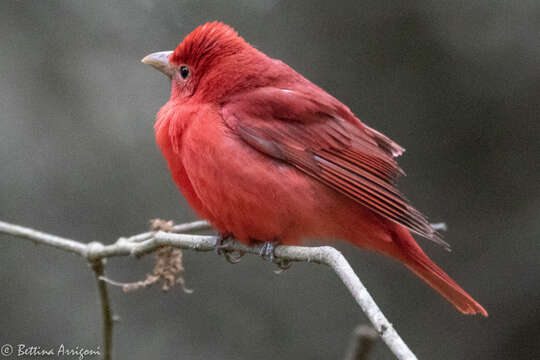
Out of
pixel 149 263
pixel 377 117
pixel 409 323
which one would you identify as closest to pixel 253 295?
pixel 149 263

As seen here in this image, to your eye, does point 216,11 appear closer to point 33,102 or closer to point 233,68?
point 33,102

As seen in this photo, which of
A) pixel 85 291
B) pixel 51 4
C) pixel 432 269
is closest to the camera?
pixel 432 269

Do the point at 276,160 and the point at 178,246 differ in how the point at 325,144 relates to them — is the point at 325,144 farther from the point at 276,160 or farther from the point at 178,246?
the point at 178,246

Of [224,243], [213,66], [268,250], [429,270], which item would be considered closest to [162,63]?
[213,66]

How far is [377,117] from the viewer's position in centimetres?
613

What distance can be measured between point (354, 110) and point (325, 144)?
7.36 ft

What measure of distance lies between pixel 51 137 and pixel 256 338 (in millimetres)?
2325

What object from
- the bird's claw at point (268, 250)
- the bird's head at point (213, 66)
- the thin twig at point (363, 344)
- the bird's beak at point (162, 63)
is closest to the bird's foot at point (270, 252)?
the bird's claw at point (268, 250)

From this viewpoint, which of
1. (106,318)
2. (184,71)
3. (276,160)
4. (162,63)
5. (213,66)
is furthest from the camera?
(162,63)

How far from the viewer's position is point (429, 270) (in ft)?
13.2

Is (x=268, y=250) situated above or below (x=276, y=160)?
below

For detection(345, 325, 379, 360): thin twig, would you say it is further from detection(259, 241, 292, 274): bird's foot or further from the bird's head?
the bird's head

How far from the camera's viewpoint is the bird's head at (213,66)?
415 cm

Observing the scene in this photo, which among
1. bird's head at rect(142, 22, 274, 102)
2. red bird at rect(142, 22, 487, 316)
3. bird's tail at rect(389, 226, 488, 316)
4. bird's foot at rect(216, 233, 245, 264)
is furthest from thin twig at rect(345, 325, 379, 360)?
bird's head at rect(142, 22, 274, 102)
